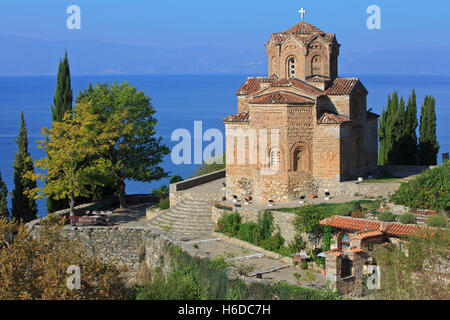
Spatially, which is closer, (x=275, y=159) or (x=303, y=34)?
(x=275, y=159)

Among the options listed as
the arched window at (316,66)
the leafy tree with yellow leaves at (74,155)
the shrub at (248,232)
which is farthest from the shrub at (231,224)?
the arched window at (316,66)

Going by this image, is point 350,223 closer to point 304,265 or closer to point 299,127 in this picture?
point 304,265

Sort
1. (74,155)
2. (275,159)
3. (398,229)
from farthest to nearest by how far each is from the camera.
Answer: (74,155), (275,159), (398,229)

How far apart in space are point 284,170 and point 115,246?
9402 mm

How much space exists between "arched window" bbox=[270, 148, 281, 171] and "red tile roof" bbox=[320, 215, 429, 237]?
5536 millimetres

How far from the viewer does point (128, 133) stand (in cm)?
3209

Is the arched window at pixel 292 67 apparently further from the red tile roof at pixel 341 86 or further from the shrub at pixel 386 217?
the shrub at pixel 386 217

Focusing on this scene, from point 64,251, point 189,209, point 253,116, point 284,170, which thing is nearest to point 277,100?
point 253,116

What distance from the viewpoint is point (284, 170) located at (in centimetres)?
2856

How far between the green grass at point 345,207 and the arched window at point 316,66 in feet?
25.5

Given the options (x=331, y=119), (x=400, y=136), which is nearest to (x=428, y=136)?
(x=400, y=136)

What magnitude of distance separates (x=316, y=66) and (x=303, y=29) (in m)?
2.06

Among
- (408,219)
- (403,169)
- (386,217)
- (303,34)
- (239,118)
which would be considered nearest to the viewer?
(408,219)

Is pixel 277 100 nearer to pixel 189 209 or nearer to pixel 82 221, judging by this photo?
pixel 189 209
